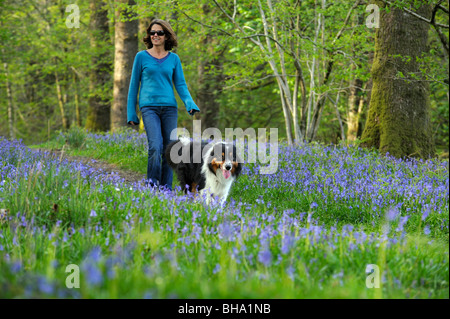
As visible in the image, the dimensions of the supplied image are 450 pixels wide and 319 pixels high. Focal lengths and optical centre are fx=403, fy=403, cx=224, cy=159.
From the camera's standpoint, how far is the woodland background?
27.1 ft

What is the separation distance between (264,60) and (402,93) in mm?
3487

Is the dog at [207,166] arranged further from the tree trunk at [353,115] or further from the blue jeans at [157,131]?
the tree trunk at [353,115]

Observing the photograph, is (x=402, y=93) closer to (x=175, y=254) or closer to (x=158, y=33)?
(x=158, y=33)

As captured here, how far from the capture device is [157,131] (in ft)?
19.8

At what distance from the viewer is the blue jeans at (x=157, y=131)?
6.02 metres

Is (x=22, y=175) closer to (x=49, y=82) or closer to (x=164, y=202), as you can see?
(x=164, y=202)

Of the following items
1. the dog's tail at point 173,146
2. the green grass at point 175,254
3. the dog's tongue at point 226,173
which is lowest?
the green grass at point 175,254

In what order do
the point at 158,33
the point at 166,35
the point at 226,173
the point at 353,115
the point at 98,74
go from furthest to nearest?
the point at 98,74 < the point at 353,115 < the point at 166,35 < the point at 158,33 < the point at 226,173

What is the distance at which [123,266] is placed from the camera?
261 centimetres

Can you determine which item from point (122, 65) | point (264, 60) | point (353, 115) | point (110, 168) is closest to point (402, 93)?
point (264, 60)

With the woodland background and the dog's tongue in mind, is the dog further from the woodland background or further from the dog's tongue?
the woodland background

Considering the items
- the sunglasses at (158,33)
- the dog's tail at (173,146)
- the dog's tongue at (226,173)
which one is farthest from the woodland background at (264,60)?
the sunglasses at (158,33)

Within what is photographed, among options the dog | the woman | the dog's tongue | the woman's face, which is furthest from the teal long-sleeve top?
the dog's tongue

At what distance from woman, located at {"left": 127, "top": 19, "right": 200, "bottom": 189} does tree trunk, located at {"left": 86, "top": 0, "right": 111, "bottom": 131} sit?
10.3 metres
